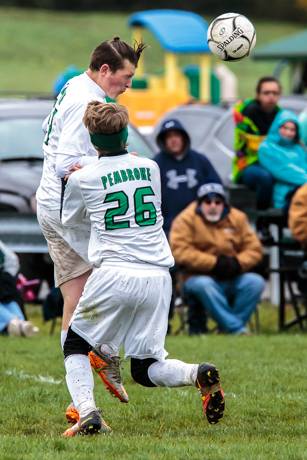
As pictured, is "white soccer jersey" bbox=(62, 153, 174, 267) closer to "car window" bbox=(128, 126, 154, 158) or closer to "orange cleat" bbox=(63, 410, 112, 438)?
"orange cleat" bbox=(63, 410, 112, 438)

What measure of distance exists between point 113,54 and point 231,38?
3.90ft

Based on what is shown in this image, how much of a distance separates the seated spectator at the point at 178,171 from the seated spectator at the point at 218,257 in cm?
83

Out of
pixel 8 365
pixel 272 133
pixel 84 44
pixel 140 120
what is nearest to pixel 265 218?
pixel 272 133

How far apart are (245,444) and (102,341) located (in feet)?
2.98

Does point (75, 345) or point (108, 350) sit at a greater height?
point (75, 345)

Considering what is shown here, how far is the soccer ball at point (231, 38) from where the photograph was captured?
877cm

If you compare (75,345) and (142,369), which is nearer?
(75,345)

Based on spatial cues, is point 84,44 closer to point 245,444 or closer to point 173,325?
point 173,325

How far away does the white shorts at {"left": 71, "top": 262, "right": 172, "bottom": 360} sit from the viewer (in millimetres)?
7293

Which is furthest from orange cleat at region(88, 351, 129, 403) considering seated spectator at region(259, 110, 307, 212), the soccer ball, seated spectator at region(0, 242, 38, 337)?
seated spectator at region(259, 110, 307, 212)

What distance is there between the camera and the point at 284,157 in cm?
1455

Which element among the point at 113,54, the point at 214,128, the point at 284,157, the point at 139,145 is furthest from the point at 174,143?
the point at 113,54

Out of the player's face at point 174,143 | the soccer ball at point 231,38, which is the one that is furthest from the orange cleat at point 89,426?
the player's face at point 174,143

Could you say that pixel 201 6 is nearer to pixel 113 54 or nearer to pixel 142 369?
pixel 113 54
